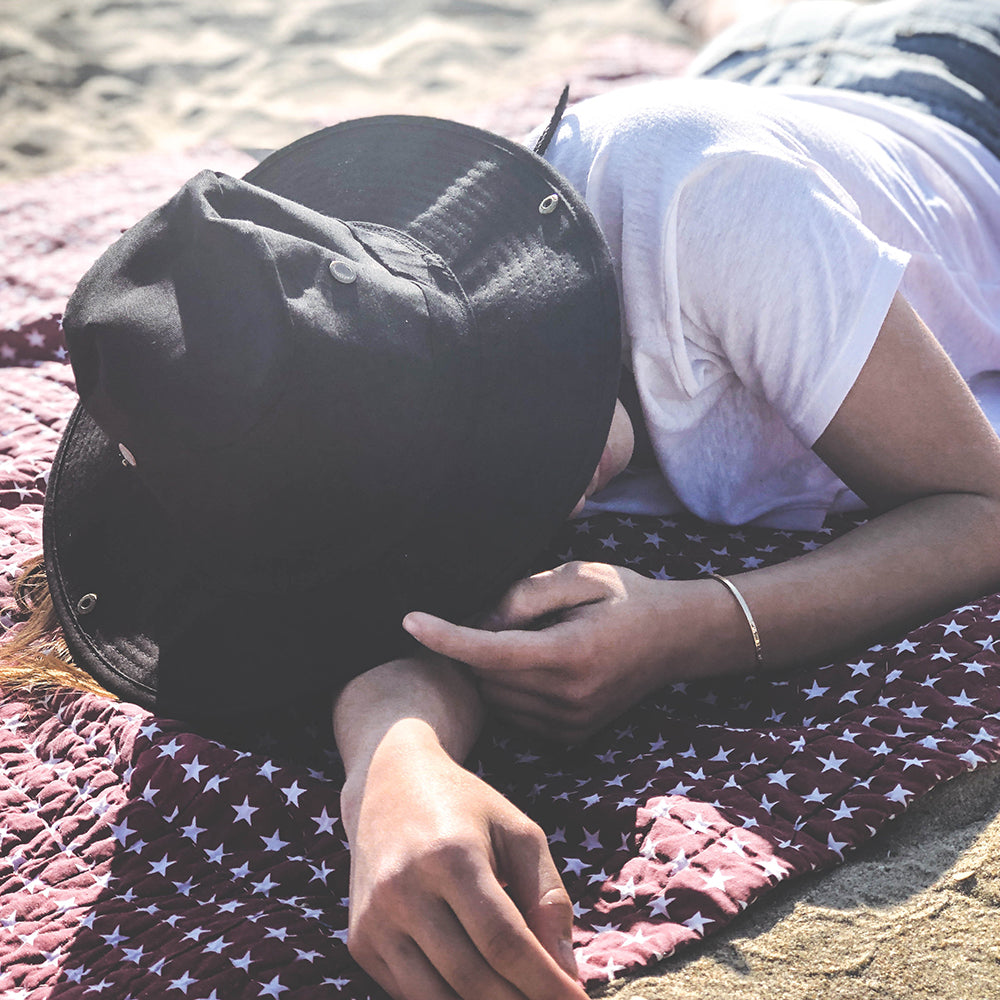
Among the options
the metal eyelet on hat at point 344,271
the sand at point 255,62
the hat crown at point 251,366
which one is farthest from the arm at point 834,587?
the sand at point 255,62

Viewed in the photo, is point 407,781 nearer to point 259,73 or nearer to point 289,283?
point 289,283

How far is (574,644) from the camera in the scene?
102cm

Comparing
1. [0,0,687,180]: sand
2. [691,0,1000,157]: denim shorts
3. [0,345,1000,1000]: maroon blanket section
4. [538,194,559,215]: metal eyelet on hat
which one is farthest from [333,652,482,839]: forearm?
[0,0,687,180]: sand

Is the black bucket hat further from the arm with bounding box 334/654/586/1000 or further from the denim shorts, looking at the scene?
the denim shorts

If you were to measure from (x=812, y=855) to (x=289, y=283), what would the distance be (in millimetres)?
684

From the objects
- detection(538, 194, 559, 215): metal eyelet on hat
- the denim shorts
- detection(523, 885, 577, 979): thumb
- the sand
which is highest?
the denim shorts

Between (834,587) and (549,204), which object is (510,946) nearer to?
(834,587)

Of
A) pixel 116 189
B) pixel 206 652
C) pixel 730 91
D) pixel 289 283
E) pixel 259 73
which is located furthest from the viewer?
pixel 259 73

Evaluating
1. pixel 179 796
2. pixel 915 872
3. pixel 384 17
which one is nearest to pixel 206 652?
pixel 179 796

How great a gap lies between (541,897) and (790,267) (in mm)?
693

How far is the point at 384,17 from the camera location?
4043 millimetres

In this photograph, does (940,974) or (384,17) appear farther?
(384,17)

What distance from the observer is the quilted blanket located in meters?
0.92

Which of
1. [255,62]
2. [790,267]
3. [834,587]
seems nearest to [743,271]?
[790,267]
